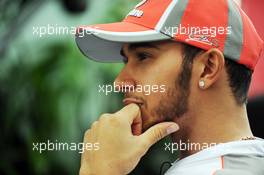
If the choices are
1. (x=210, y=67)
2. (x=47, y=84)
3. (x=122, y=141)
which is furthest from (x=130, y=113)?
(x=47, y=84)

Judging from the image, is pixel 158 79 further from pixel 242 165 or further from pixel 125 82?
pixel 242 165

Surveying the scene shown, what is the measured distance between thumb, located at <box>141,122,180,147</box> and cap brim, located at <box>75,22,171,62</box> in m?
0.15

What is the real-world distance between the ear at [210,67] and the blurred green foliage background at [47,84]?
0.36 metres

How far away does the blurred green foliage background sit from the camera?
1305 mm

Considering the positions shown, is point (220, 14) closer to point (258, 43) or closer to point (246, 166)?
point (258, 43)

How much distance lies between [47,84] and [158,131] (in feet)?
1.53

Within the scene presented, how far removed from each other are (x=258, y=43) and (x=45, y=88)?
56 cm

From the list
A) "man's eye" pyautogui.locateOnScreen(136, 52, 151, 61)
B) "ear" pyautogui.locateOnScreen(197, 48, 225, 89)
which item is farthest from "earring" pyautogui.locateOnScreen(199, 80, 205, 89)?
"man's eye" pyautogui.locateOnScreen(136, 52, 151, 61)

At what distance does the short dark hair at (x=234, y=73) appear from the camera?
3.11 feet

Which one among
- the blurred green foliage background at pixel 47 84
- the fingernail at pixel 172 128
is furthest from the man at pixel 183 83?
the blurred green foliage background at pixel 47 84

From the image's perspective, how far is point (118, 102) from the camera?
1.21m

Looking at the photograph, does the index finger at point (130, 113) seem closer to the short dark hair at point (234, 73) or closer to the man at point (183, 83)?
the man at point (183, 83)

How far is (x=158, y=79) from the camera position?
972 millimetres

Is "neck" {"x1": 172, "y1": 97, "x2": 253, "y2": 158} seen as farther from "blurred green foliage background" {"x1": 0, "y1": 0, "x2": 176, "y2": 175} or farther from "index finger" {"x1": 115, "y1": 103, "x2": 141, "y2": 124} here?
"blurred green foliage background" {"x1": 0, "y1": 0, "x2": 176, "y2": 175}
